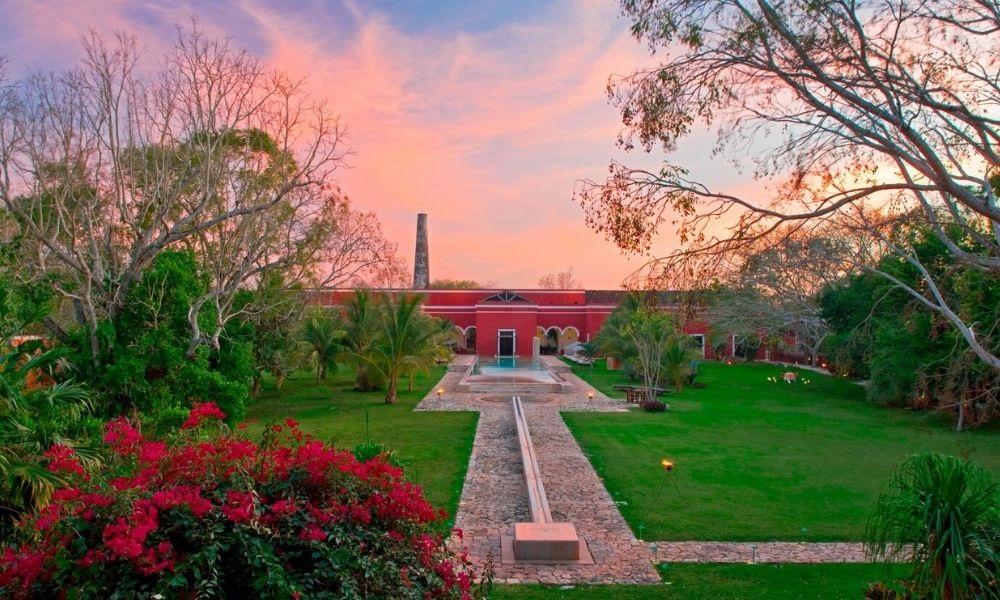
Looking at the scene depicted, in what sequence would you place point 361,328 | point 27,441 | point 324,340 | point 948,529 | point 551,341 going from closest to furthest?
point 948,529 → point 27,441 → point 361,328 → point 324,340 → point 551,341

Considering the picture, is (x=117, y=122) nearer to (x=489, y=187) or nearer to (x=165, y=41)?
(x=165, y=41)

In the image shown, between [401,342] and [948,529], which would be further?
[401,342]

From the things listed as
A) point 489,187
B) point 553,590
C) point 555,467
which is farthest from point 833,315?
point 553,590

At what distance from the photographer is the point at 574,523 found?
24.5ft

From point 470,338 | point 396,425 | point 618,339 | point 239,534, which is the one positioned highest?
point 618,339

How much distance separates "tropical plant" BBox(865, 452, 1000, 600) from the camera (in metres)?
3.99

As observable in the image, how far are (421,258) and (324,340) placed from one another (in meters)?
31.4

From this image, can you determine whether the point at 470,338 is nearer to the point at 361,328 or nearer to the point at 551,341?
the point at 551,341

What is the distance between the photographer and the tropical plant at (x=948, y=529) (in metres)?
3.99

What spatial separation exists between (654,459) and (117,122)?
11830mm

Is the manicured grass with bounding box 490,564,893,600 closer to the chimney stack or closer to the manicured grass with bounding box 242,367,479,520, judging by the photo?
the manicured grass with bounding box 242,367,479,520

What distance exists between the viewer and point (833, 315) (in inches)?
1011

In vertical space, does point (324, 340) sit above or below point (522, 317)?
below

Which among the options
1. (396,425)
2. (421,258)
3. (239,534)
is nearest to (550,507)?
(239,534)
